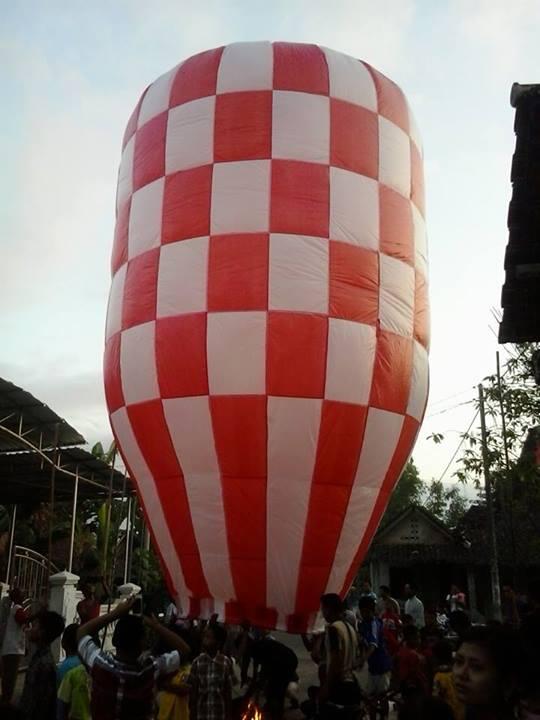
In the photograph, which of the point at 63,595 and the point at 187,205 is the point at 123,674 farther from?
the point at 63,595

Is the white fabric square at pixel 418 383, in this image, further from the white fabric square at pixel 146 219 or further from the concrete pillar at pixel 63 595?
the concrete pillar at pixel 63 595

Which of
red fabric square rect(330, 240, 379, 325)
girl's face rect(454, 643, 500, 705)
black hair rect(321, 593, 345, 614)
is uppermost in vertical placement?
red fabric square rect(330, 240, 379, 325)

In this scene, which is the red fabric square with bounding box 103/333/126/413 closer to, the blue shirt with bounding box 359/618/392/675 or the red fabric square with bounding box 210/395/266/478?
the red fabric square with bounding box 210/395/266/478

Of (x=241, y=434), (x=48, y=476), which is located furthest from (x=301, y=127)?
(x=48, y=476)

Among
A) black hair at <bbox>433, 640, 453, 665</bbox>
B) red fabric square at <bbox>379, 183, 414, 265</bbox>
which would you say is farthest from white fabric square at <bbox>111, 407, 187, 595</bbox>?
black hair at <bbox>433, 640, 453, 665</bbox>

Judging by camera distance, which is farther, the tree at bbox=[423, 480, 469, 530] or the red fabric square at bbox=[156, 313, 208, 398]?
the tree at bbox=[423, 480, 469, 530]

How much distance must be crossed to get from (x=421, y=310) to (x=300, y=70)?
11.6ft

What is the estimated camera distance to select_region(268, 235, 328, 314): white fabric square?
8094mm

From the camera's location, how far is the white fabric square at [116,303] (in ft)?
30.1

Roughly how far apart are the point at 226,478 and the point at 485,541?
1540cm

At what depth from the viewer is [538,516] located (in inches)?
706

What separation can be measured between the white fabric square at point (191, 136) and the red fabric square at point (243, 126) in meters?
0.10

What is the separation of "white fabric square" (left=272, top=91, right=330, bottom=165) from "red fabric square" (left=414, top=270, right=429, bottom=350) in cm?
206

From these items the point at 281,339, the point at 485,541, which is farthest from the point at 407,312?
the point at 485,541
